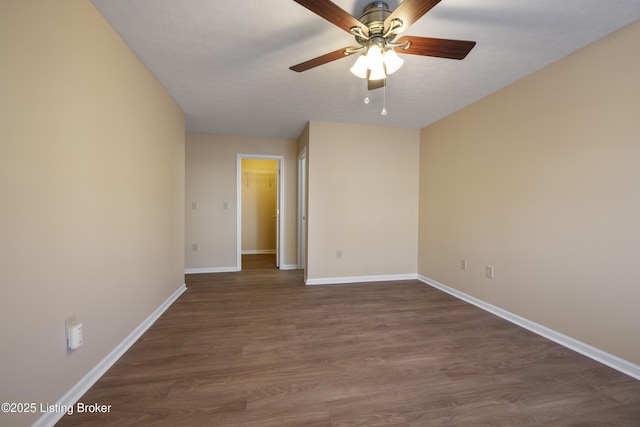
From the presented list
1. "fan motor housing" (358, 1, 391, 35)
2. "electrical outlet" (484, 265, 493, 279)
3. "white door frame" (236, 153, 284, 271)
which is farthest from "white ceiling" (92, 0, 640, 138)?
"electrical outlet" (484, 265, 493, 279)

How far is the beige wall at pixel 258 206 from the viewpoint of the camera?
19.8 ft

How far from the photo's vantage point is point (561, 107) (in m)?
1.98

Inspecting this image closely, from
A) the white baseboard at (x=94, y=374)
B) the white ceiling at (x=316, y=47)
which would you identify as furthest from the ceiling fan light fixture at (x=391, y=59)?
the white baseboard at (x=94, y=374)

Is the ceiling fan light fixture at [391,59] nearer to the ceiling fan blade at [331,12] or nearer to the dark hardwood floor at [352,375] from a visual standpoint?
the ceiling fan blade at [331,12]

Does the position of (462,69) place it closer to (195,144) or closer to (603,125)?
(603,125)

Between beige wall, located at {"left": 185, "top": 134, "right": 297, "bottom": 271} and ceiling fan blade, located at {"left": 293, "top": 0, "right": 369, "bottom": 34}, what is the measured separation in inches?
128

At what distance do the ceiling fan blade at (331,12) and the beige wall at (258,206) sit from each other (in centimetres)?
490

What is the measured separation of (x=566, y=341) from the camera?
1.94 metres

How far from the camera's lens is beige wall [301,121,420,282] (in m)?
3.47

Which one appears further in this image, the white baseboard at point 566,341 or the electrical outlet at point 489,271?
the electrical outlet at point 489,271

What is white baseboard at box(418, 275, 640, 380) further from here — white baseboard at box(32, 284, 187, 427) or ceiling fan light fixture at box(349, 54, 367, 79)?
white baseboard at box(32, 284, 187, 427)

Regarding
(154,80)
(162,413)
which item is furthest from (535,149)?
(154,80)

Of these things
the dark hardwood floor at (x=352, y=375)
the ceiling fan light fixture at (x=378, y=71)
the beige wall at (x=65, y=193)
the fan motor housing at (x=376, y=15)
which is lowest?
the dark hardwood floor at (x=352, y=375)

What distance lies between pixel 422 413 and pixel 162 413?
141 centimetres
